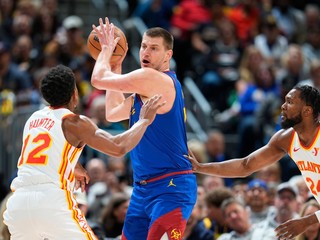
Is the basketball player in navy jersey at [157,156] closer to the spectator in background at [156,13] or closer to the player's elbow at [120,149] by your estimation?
the player's elbow at [120,149]

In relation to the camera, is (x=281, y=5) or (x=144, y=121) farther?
(x=281, y=5)

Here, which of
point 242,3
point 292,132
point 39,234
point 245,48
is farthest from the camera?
point 242,3

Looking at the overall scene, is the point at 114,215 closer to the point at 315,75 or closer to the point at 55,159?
the point at 55,159

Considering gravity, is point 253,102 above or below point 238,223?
above

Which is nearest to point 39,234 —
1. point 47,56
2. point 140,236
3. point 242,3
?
point 140,236

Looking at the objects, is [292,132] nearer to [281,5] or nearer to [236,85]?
[236,85]

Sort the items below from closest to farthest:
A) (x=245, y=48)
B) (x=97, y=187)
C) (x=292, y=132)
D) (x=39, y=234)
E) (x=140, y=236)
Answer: (x=39, y=234) < (x=140, y=236) < (x=292, y=132) < (x=97, y=187) < (x=245, y=48)

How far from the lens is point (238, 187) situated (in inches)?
531

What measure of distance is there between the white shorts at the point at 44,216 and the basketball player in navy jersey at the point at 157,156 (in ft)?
2.29

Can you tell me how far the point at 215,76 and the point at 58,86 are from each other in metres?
9.09

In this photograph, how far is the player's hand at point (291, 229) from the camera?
8.23 m

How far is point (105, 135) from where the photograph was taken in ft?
25.4

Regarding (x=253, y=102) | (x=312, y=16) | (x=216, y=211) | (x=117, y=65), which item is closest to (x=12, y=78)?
(x=253, y=102)

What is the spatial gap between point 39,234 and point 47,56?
341 inches
